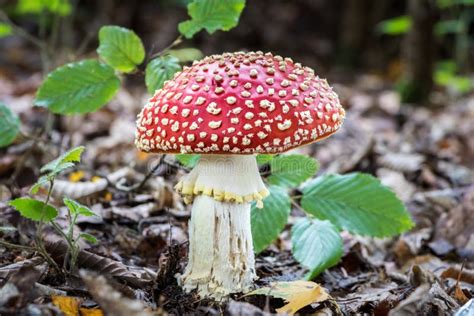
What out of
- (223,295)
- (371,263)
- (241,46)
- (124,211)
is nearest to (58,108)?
(124,211)

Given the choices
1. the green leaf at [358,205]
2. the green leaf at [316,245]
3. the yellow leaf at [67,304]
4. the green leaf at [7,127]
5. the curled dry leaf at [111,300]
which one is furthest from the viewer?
the green leaf at [7,127]

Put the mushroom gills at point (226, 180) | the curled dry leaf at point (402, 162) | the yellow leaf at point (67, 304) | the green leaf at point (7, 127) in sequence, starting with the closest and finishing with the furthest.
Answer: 1. the yellow leaf at point (67, 304)
2. the mushroom gills at point (226, 180)
3. the green leaf at point (7, 127)
4. the curled dry leaf at point (402, 162)

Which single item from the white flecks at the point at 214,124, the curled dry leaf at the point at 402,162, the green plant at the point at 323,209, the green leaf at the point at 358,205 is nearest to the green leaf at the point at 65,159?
the white flecks at the point at 214,124

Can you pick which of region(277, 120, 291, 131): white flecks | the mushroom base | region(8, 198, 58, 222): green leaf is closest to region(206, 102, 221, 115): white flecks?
region(277, 120, 291, 131): white flecks

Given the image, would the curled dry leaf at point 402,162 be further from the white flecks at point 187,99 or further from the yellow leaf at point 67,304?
the yellow leaf at point 67,304

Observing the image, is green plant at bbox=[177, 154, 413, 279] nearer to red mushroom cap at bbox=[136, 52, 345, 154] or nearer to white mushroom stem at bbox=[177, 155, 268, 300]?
white mushroom stem at bbox=[177, 155, 268, 300]
